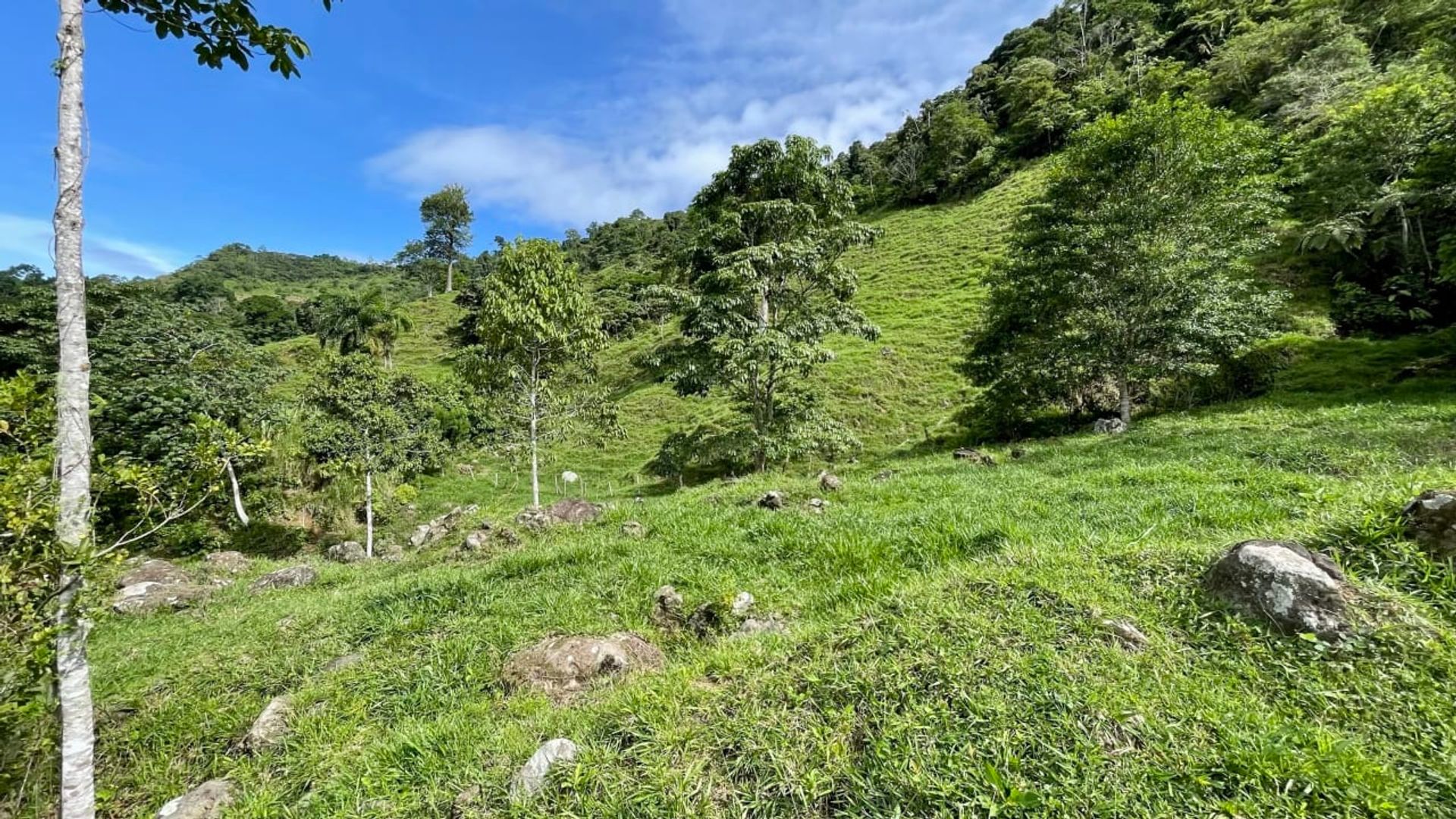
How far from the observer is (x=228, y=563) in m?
12.3

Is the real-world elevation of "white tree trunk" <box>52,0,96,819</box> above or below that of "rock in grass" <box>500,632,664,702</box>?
above

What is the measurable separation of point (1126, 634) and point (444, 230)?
7685 cm

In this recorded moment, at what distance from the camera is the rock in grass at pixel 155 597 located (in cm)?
887

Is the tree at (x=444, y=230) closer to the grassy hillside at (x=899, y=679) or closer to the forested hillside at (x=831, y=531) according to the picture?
the forested hillside at (x=831, y=531)

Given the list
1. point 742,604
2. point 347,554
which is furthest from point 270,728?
point 347,554

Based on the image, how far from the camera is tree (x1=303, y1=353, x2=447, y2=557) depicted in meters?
13.6

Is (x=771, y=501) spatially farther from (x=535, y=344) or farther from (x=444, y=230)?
(x=444, y=230)

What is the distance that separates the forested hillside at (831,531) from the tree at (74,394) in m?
0.12

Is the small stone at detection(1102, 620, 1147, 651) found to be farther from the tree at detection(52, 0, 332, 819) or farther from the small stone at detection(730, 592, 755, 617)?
the tree at detection(52, 0, 332, 819)

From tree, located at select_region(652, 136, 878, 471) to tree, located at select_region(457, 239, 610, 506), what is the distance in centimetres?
273

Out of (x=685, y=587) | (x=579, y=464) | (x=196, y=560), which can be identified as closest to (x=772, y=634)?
(x=685, y=587)

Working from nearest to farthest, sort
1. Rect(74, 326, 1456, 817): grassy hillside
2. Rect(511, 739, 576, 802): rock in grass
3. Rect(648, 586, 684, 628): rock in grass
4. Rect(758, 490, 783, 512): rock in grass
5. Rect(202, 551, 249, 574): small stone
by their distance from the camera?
Rect(74, 326, 1456, 817): grassy hillside → Rect(511, 739, 576, 802): rock in grass → Rect(648, 586, 684, 628): rock in grass → Rect(758, 490, 783, 512): rock in grass → Rect(202, 551, 249, 574): small stone

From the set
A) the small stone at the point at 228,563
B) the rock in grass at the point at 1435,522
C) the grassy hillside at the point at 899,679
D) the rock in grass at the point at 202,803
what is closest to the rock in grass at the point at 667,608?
the grassy hillside at the point at 899,679

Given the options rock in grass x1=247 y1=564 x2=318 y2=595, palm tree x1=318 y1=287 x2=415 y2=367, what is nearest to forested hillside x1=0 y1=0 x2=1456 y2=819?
rock in grass x1=247 y1=564 x2=318 y2=595
